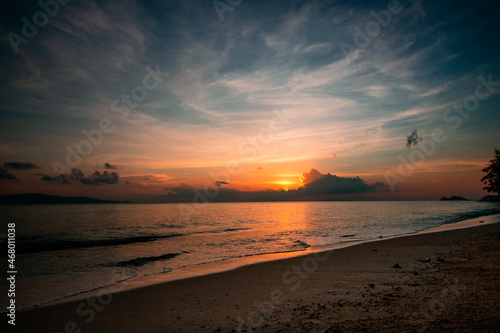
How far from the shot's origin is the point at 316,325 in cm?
584

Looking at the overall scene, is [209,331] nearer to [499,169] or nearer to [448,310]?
[448,310]

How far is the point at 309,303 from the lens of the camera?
745 centimetres

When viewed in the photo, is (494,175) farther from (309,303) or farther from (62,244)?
(62,244)

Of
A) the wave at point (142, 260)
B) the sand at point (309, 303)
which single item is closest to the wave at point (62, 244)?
the wave at point (142, 260)

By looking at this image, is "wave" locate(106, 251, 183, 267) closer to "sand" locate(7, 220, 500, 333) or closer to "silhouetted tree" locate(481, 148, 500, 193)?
"sand" locate(7, 220, 500, 333)

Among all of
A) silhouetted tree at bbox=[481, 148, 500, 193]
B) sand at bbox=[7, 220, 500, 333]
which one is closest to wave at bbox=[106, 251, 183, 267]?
sand at bbox=[7, 220, 500, 333]

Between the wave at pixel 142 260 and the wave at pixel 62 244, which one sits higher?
the wave at pixel 142 260

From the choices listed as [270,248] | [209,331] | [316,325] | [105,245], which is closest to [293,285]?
[316,325]

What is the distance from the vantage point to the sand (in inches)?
230

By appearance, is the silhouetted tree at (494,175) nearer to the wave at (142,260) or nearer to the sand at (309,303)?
the sand at (309,303)

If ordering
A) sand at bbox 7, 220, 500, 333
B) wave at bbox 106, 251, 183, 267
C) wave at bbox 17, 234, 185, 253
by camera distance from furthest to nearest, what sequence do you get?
wave at bbox 17, 234, 185, 253, wave at bbox 106, 251, 183, 267, sand at bbox 7, 220, 500, 333

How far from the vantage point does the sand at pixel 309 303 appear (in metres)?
5.84

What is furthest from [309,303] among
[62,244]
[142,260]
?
[62,244]

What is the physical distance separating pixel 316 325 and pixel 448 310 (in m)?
3.39
